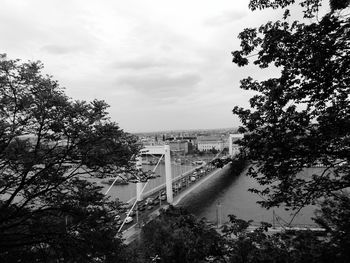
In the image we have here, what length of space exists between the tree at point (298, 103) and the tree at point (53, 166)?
2120 mm

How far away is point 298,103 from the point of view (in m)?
3.19

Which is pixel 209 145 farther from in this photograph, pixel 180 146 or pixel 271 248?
pixel 271 248

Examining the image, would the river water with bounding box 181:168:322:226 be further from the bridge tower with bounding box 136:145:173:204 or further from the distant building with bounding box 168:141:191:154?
the distant building with bounding box 168:141:191:154

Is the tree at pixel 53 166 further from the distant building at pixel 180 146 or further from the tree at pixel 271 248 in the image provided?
the distant building at pixel 180 146

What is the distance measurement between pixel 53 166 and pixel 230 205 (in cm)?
2779

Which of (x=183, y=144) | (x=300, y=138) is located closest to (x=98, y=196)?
(x=300, y=138)

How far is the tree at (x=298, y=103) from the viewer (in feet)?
9.01

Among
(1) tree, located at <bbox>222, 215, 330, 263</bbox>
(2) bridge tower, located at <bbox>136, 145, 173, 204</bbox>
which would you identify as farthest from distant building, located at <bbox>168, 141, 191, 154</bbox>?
(1) tree, located at <bbox>222, 215, 330, 263</bbox>

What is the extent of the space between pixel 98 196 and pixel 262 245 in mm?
2415

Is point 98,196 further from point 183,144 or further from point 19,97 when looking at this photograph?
point 183,144

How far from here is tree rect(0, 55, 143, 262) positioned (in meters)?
4.02

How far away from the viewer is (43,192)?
14.1 feet

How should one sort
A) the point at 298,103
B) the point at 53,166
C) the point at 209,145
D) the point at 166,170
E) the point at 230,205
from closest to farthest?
the point at 298,103 → the point at 53,166 → the point at 230,205 → the point at 166,170 → the point at 209,145

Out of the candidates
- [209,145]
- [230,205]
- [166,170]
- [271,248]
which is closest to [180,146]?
[209,145]
